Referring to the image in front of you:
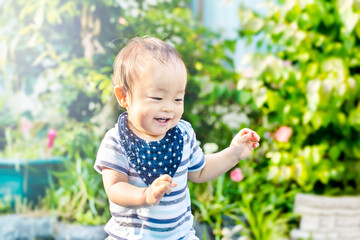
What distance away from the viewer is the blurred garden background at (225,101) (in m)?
2.50

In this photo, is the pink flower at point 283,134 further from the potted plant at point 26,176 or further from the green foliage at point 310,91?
the potted plant at point 26,176

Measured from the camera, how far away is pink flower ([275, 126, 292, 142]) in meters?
2.52

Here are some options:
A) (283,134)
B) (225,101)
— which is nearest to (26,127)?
(225,101)

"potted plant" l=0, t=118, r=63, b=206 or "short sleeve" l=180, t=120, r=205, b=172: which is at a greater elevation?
"short sleeve" l=180, t=120, r=205, b=172

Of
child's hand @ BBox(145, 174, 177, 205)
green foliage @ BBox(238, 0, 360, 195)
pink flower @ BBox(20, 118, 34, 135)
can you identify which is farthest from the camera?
pink flower @ BBox(20, 118, 34, 135)

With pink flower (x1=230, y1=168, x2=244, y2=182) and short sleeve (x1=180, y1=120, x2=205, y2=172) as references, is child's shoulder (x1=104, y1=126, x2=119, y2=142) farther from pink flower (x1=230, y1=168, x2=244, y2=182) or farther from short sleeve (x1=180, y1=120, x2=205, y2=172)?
pink flower (x1=230, y1=168, x2=244, y2=182)

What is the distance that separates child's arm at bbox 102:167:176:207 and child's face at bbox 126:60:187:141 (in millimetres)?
125

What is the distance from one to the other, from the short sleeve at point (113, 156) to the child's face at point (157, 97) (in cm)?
7

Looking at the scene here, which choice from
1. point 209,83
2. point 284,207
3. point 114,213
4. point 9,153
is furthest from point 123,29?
point 114,213

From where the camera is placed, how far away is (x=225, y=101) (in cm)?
300

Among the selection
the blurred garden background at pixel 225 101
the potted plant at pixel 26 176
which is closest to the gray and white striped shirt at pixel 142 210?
the blurred garden background at pixel 225 101

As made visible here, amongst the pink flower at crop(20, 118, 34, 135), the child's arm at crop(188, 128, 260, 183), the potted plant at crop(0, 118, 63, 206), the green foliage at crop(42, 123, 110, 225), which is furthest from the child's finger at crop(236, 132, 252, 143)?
the pink flower at crop(20, 118, 34, 135)

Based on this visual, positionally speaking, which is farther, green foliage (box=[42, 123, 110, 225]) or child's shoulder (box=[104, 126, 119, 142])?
green foliage (box=[42, 123, 110, 225])

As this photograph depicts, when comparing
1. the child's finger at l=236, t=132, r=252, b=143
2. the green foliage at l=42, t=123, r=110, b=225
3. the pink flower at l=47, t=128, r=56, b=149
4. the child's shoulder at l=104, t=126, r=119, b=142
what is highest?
the child's shoulder at l=104, t=126, r=119, b=142
